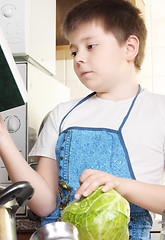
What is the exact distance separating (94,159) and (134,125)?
15cm

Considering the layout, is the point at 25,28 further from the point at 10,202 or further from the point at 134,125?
the point at 10,202

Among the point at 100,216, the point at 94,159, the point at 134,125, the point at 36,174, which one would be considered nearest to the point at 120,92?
the point at 134,125

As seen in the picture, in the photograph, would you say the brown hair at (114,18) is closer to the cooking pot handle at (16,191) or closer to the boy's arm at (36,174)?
the boy's arm at (36,174)

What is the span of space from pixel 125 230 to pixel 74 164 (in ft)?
1.50

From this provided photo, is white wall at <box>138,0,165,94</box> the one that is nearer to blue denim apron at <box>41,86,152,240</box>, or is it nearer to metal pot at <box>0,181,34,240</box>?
blue denim apron at <box>41,86,152,240</box>

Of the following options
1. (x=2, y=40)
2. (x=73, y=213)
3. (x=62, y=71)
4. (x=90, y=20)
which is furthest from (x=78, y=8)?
(x=62, y=71)

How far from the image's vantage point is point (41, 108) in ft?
4.90

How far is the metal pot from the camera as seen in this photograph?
37 cm

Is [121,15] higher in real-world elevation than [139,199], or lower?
higher

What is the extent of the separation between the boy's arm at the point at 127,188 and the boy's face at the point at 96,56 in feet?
1.11

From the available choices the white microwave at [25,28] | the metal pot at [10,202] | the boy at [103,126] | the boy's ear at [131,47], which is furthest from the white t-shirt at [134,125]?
the metal pot at [10,202]

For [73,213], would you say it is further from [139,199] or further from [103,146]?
[103,146]

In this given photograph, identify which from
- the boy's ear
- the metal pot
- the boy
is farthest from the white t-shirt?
the metal pot

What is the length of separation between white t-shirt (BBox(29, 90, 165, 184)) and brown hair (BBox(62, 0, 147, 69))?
0.59ft
